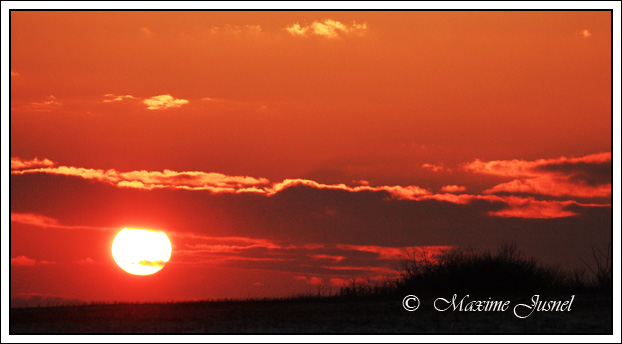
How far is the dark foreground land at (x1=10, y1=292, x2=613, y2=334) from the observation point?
45.7 ft

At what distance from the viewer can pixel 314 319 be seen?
1509 centimetres

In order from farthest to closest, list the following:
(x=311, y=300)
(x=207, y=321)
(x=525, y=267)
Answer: (x=525, y=267)
(x=311, y=300)
(x=207, y=321)

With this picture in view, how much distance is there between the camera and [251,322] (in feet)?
48.8

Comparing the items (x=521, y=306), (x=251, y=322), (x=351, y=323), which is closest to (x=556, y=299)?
(x=521, y=306)

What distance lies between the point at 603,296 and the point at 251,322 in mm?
7287

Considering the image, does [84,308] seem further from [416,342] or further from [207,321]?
[416,342]

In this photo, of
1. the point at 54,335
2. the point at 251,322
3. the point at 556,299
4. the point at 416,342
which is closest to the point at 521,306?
the point at 556,299

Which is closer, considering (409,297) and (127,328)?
(127,328)

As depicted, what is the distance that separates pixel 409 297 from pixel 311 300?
268cm

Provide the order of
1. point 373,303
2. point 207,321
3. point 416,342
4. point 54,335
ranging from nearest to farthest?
1. point 416,342
2. point 54,335
3. point 207,321
4. point 373,303

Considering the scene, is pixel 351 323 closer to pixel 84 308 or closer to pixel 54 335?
pixel 54 335

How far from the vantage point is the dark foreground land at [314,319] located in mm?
13930

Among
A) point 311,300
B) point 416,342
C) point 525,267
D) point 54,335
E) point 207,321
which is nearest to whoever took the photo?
point 416,342

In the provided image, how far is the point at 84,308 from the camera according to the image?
1816 cm
